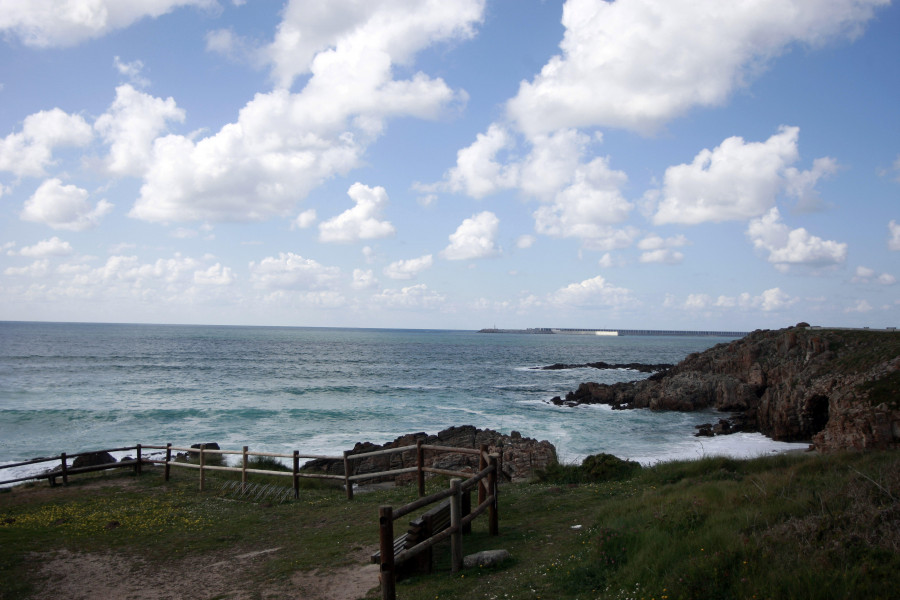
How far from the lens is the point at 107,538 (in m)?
11.3

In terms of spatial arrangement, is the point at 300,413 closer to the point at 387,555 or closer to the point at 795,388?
the point at 795,388

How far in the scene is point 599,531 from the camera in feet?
26.6

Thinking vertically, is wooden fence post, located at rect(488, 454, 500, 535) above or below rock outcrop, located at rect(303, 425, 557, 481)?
above

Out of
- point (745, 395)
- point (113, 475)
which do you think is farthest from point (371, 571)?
point (745, 395)

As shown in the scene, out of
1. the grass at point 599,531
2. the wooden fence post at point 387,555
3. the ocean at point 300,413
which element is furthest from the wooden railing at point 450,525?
the ocean at point 300,413

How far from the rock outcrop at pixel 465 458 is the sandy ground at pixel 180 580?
5.95m

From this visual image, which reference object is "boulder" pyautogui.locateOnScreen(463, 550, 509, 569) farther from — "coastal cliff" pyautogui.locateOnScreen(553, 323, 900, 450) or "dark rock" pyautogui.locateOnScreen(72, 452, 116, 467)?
"dark rock" pyautogui.locateOnScreen(72, 452, 116, 467)

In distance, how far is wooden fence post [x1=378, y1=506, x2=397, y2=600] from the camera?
6438 millimetres

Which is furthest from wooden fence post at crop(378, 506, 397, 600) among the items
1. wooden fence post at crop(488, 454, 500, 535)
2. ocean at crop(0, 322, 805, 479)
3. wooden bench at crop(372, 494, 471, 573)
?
ocean at crop(0, 322, 805, 479)

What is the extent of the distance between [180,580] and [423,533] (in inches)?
174

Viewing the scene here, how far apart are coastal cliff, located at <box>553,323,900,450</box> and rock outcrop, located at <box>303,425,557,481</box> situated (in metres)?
10.9

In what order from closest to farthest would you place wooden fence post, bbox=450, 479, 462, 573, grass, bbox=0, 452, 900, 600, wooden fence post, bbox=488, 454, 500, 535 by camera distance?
grass, bbox=0, 452, 900, 600
wooden fence post, bbox=450, 479, 462, 573
wooden fence post, bbox=488, 454, 500, 535

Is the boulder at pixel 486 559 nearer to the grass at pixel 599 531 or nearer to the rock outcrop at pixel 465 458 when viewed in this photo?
the grass at pixel 599 531

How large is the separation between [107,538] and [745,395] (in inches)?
1594
